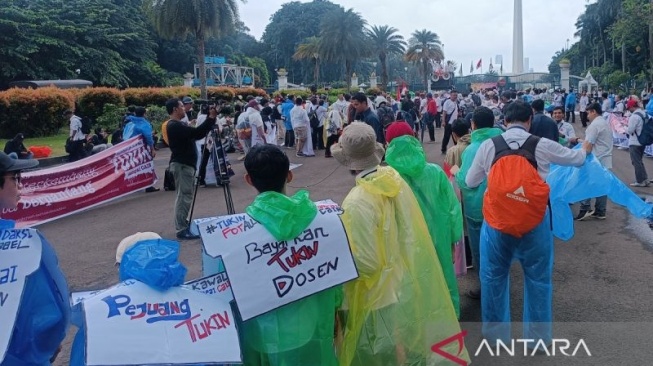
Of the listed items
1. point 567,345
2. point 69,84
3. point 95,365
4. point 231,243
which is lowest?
point 567,345

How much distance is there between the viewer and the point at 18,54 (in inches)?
1348

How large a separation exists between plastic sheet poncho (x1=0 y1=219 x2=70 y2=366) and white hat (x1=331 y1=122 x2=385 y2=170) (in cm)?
173

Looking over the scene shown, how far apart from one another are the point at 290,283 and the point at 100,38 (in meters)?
42.3

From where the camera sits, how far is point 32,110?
885 inches

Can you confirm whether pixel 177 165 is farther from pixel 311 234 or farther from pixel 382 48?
pixel 382 48

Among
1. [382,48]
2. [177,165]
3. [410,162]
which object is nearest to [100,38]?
[382,48]

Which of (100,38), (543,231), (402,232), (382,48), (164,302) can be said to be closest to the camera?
(164,302)

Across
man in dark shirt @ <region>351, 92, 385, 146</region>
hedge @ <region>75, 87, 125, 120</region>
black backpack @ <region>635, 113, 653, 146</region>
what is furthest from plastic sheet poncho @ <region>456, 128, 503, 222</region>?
hedge @ <region>75, 87, 125, 120</region>

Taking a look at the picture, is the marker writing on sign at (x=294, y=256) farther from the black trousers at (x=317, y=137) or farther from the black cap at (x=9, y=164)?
the black trousers at (x=317, y=137)

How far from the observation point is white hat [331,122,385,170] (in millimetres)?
3488

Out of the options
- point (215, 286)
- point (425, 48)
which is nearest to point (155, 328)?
point (215, 286)

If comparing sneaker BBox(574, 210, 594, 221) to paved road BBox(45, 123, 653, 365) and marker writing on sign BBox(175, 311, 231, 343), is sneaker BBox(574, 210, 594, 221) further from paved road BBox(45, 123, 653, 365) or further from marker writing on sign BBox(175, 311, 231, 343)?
marker writing on sign BBox(175, 311, 231, 343)

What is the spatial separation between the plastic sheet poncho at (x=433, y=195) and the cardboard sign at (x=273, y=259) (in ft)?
5.76

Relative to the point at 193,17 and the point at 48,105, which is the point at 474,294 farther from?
the point at 193,17
